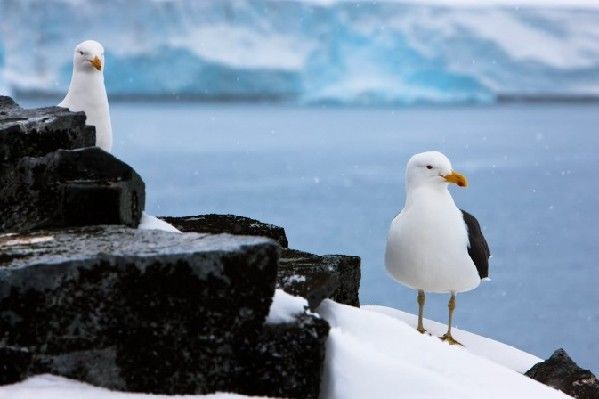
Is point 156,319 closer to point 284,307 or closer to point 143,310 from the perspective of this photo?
point 143,310

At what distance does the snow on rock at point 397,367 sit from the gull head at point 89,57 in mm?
2100

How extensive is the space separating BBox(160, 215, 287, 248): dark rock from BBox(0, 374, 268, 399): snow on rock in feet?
4.15

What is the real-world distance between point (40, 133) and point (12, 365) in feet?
4.51

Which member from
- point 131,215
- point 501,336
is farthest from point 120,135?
point 131,215

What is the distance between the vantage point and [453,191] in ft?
95.7

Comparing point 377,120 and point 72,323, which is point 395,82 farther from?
point 377,120

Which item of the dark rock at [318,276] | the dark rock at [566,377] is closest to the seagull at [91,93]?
the dark rock at [318,276]

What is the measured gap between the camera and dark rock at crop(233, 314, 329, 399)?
8.52 ft

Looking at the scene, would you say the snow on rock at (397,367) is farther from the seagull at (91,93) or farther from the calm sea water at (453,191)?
the calm sea water at (453,191)

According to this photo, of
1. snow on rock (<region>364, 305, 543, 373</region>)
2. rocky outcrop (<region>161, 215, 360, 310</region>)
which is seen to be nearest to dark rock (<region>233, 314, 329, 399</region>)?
rocky outcrop (<region>161, 215, 360, 310</region>)

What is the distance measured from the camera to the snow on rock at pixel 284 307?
264 centimetres

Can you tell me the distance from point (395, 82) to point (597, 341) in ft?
80.2

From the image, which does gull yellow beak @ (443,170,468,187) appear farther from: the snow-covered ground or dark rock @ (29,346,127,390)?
dark rock @ (29,346,127,390)

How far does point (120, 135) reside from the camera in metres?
50.2
